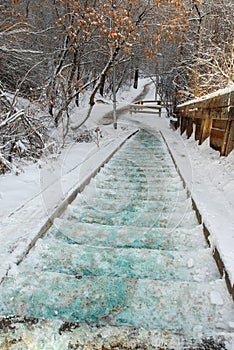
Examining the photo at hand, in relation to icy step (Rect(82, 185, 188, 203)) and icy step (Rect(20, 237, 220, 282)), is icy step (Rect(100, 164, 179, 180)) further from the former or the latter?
icy step (Rect(20, 237, 220, 282))

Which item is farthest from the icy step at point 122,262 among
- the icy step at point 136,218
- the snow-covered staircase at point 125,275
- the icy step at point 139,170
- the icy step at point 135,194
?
the icy step at point 139,170

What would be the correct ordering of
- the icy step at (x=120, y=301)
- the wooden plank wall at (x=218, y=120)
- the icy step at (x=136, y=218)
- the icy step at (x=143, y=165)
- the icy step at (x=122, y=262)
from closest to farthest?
the icy step at (x=120, y=301)
the icy step at (x=122, y=262)
the icy step at (x=136, y=218)
the wooden plank wall at (x=218, y=120)
the icy step at (x=143, y=165)

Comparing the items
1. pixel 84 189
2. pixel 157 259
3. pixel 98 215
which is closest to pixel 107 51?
pixel 84 189

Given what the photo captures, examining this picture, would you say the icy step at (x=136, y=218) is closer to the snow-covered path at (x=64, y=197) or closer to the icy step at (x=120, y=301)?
the snow-covered path at (x=64, y=197)

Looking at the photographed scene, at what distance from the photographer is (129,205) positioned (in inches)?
132

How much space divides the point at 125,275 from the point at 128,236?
1.92ft

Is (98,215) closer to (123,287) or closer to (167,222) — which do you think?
(167,222)

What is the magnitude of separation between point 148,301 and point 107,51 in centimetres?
1078

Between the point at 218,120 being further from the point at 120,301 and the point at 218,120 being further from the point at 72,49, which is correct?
the point at 72,49

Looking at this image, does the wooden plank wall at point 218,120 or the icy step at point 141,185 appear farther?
the wooden plank wall at point 218,120

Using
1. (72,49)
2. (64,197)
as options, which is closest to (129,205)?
(64,197)

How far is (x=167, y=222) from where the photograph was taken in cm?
287

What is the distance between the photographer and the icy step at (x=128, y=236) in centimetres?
239

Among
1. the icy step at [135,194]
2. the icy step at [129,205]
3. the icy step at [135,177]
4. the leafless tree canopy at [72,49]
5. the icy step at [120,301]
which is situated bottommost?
the icy step at [120,301]
